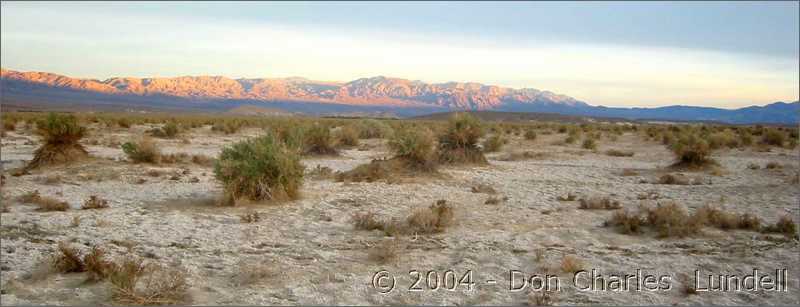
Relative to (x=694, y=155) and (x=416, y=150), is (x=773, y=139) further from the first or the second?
(x=416, y=150)

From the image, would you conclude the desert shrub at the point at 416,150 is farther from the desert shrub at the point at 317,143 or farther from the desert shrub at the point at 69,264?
the desert shrub at the point at 69,264

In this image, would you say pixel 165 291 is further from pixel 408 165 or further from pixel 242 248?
pixel 408 165

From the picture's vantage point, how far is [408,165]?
17047 millimetres

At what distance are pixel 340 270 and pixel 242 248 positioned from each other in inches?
70.8

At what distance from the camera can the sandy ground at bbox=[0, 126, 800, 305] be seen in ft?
21.3

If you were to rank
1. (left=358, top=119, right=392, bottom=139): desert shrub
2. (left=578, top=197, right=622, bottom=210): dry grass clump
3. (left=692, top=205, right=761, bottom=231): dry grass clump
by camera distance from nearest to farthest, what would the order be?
1. (left=692, top=205, right=761, bottom=231): dry grass clump
2. (left=578, top=197, right=622, bottom=210): dry grass clump
3. (left=358, top=119, right=392, bottom=139): desert shrub

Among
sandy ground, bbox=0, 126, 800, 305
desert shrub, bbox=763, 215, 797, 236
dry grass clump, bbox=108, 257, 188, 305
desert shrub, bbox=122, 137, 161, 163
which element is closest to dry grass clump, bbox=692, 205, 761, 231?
desert shrub, bbox=763, 215, 797, 236

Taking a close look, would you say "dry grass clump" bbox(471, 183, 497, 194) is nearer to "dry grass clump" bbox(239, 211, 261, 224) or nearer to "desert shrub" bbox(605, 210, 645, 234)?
"desert shrub" bbox(605, 210, 645, 234)

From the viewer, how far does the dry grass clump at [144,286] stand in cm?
591

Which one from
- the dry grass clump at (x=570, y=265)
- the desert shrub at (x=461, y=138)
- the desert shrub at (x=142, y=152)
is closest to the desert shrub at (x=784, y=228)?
the dry grass clump at (x=570, y=265)

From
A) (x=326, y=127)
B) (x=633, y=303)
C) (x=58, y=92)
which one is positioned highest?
(x=58, y=92)

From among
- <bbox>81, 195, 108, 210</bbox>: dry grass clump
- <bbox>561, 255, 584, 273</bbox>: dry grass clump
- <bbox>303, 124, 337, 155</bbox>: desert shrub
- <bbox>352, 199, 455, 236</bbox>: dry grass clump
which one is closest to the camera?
<bbox>561, 255, 584, 273</bbox>: dry grass clump

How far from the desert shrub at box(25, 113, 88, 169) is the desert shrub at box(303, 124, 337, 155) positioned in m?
8.23

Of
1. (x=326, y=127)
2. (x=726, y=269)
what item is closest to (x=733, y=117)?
(x=326, y=127)
